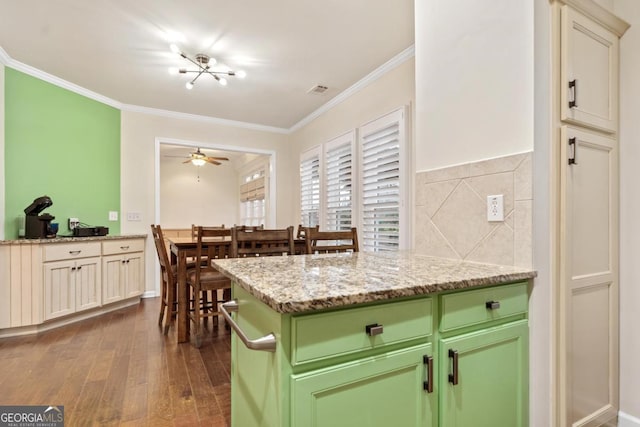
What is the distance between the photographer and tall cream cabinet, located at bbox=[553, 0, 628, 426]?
122cm

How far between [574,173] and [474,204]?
1.24 ft

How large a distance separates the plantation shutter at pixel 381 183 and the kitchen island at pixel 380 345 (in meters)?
1.77

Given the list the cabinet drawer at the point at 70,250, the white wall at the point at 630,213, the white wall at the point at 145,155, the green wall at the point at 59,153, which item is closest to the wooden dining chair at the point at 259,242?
the white wall at the point at 630,213

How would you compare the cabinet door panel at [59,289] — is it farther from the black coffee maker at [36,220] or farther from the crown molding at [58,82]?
the crown molding at [58,82]

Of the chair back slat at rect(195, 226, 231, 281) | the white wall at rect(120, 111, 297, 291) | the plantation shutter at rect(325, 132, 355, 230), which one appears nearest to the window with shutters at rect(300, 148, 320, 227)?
the plantation shutter at rect(325, 132, 355, 230)

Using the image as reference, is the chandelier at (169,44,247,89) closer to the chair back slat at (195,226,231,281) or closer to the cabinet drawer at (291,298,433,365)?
the chair back slat at (195,226,231,281)

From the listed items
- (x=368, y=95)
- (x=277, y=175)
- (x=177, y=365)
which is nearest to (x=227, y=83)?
(x=368, y=95)

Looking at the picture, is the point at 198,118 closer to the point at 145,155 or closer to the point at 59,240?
the point at 145,155

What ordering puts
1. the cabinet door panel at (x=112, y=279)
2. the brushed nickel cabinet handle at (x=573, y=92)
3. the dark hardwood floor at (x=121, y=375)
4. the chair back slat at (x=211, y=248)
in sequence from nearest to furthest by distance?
the brushed nickel cabinet handle at (x=573, y=92)
the dark hardwood floor at (x=121, y=375)
the chair back slat at (x=211, y=248)
the cabinet door panel at (x=112, y=279)

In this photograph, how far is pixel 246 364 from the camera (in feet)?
3.67

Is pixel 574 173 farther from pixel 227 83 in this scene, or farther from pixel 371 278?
pixel 227 83

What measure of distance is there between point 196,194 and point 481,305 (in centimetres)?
773

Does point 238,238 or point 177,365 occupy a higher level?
point 238,238

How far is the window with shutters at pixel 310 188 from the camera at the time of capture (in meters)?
4.49
